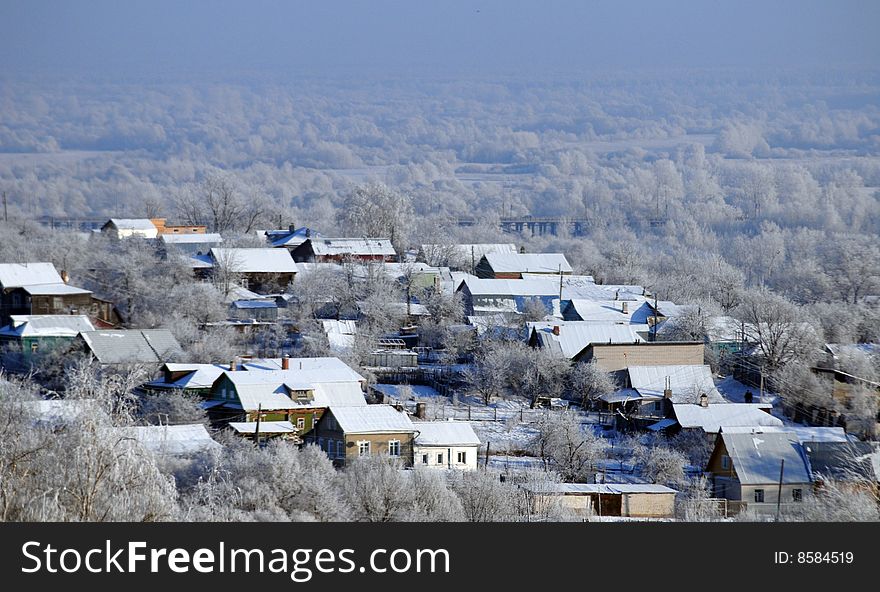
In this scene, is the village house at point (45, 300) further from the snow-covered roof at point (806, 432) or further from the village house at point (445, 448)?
the snow-covered roof at point (806, 432)

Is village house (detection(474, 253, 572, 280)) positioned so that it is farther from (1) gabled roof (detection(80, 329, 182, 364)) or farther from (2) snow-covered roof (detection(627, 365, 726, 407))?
(1) gabled roof (detection(80, 329, 182, 364))

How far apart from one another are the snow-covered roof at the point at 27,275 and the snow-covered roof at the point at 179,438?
33.2ft

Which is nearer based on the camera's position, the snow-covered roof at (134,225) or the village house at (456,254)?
the village house at (456,254)

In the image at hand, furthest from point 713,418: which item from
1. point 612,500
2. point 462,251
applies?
point 462,251

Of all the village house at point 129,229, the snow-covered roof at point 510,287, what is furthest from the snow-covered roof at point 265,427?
the village house at point 129,229

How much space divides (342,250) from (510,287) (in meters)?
5.90

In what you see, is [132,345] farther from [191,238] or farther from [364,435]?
[191,238]

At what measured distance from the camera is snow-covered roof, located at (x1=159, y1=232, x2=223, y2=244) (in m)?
31.5

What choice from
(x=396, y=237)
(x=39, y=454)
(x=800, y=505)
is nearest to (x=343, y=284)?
A: (x=396, y=237)

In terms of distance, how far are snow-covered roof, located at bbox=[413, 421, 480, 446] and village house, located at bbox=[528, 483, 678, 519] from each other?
1986mm

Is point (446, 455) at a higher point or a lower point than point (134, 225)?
lower

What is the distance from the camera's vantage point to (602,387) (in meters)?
20.2

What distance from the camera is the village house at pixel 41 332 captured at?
21.6 metres

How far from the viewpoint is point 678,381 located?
20.5 metres
